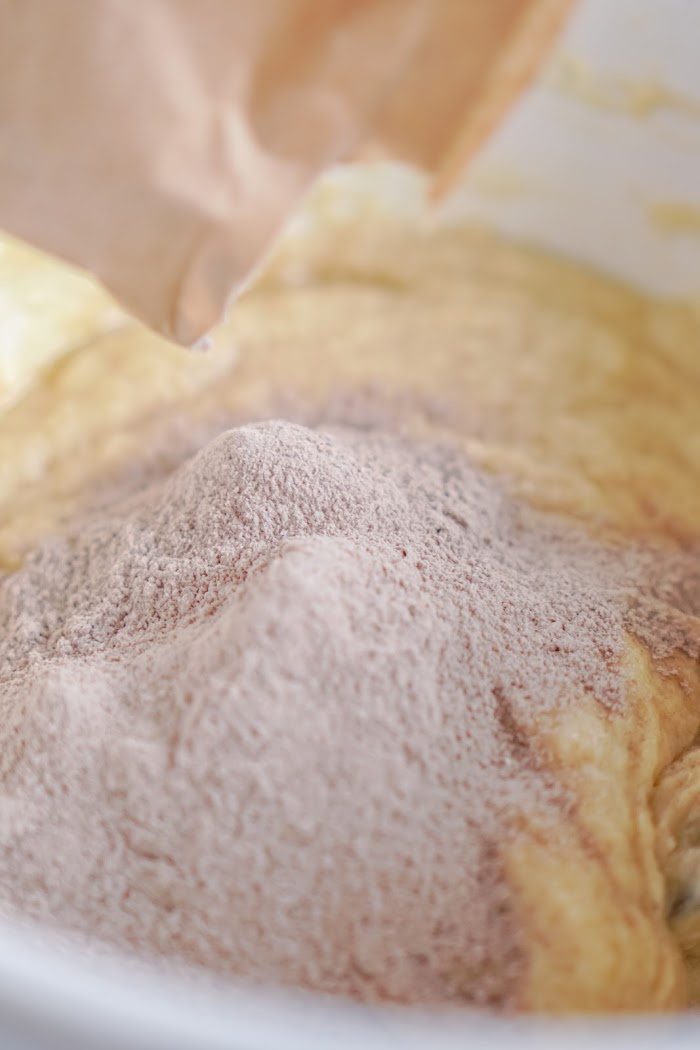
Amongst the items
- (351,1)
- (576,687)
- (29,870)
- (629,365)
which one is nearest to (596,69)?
(629,365)

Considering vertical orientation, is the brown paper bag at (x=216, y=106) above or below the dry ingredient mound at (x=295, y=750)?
above

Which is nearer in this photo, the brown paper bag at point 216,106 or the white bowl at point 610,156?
the brown paper bag at point 216,106

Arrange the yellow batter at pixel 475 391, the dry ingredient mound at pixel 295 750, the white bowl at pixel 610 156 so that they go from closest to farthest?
the dry ingredient mound at pixel 295 750 → the yellow batter at pixel 475 391 → the white bowl at pixel 610 156

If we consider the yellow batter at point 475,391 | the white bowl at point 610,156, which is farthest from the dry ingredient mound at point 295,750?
the white bowl at point 610,156

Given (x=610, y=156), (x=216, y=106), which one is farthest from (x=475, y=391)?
(x=216, y=106)

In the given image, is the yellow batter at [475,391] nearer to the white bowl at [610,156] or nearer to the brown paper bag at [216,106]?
the white bowl at [610,156]

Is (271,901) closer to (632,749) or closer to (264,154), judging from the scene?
(632,749)
